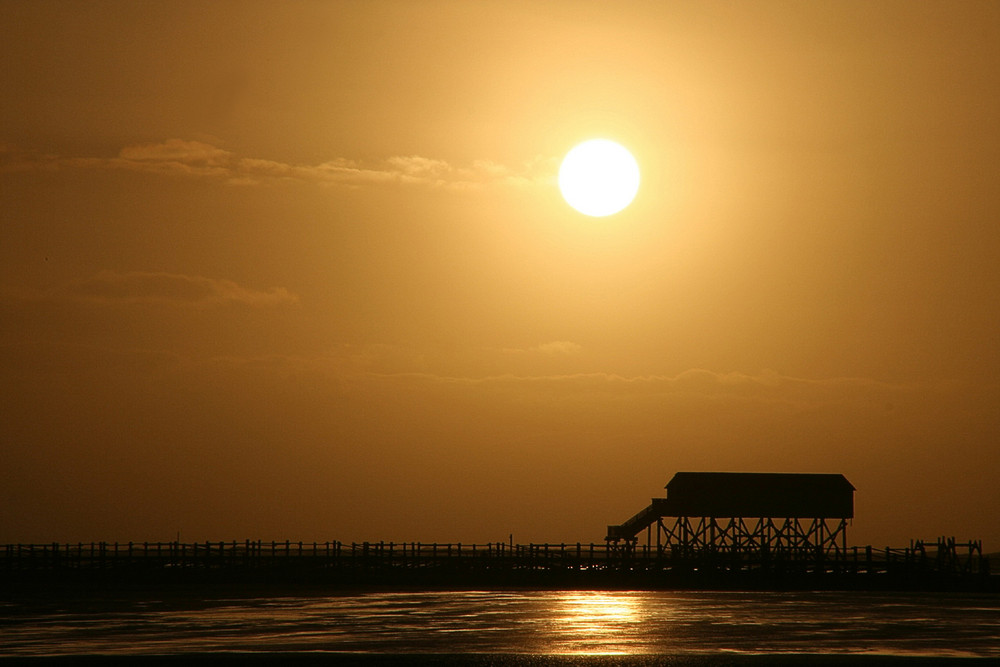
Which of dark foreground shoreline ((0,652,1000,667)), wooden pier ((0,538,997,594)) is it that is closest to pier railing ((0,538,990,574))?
wooden pier ((0,538,997,594))

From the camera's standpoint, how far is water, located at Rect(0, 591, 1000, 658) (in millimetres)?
33344

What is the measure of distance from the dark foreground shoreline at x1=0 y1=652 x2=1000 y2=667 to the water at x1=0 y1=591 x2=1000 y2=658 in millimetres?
749

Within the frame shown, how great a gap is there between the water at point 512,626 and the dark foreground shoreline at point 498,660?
0.75m

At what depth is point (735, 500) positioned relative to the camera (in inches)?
3140

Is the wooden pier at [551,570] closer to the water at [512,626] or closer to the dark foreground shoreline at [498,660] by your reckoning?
the water at [512,626]

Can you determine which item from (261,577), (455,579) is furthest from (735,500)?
(261,577)

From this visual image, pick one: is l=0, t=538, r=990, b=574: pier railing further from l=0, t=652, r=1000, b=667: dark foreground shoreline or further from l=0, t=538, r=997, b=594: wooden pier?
l=0, t=652, r=1000, b=667: dark foreground shoreline

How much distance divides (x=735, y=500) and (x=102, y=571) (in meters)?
39.5

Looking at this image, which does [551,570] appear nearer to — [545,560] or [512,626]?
[545,560]

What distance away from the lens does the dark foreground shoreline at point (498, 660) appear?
98.2 ft

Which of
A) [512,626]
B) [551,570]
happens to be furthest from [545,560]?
[512,626]

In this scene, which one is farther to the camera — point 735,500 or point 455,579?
point 735,500

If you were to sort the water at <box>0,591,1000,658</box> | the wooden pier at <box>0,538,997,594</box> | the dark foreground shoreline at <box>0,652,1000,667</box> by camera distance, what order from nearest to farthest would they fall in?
the dark foreground shoreline at <box>0,652,1000,667</box> < the water at <box>0,591,1000,658</box> < the wooden pier at <box>0,538,997,594</box>

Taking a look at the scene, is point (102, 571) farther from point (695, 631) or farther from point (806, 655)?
point (806, 655)
